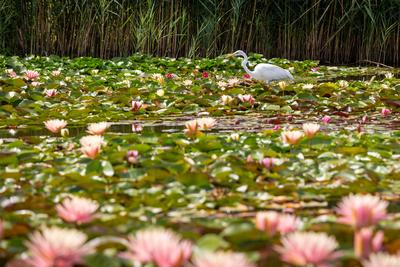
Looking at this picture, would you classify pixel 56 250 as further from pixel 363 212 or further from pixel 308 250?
pixel 363 212

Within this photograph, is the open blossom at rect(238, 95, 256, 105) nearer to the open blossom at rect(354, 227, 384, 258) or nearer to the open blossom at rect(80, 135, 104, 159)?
the open blossom at rect(80, 135, 104, 159)

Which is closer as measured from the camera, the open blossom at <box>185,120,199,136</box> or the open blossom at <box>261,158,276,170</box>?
the open blossom at <box>261,158,276,170</box>

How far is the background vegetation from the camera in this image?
367 inches

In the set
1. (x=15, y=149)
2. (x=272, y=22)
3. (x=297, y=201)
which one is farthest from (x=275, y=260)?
(x=272, y=22)

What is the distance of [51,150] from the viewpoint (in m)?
2.48

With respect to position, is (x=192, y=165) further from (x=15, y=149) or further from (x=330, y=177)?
(x=15, y=149)

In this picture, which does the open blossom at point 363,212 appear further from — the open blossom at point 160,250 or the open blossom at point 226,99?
the open blossom at point 226,99

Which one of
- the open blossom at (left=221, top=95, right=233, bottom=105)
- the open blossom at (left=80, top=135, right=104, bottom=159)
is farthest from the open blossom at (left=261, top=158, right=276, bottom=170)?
the open blossom at (left=221, top=95, right=233, bottom=105)

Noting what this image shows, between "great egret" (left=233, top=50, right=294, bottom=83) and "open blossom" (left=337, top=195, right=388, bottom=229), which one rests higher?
"open blossom" (left=337, top=195, right=388, bottom=229)

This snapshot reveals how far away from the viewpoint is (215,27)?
946cm

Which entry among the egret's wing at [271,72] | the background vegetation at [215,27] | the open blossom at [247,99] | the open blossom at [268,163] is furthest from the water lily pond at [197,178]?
the background vegetation at [215,27]

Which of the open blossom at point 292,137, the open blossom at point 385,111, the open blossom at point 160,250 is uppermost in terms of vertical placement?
the open blossom at point 160,250

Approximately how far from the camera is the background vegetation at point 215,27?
933 centimetres

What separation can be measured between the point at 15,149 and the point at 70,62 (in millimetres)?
6309
